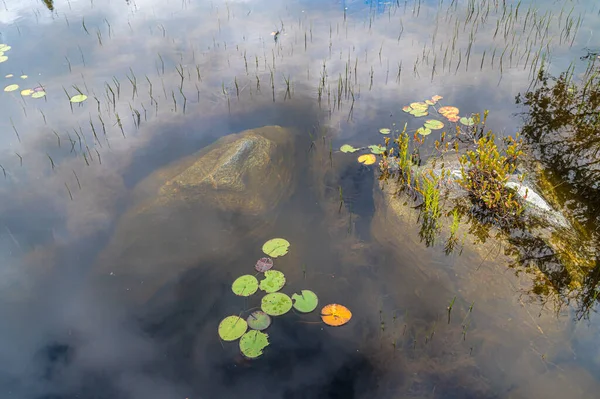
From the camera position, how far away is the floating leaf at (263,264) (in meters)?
3.16

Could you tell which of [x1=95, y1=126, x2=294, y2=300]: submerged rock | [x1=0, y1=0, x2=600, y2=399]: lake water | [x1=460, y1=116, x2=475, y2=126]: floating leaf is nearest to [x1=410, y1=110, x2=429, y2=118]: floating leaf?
Result: [x1=0, y1=0, x2=600, y2=399]: lake water

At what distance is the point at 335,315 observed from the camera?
285cm

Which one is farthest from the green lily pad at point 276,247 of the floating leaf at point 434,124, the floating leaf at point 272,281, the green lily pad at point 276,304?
the floating leaf at point 434,124

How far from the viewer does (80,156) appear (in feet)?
14.2

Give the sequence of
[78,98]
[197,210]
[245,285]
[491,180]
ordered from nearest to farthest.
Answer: [245,285] → [491,180] → [197,210] → [78,98]

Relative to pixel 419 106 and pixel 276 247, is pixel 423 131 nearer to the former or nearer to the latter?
pixel 419 106

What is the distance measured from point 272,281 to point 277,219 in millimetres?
720

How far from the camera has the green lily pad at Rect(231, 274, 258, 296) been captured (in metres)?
3.00

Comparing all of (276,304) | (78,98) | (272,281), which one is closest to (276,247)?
(272,281)

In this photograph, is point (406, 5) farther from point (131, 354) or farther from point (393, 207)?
point (131, 354)

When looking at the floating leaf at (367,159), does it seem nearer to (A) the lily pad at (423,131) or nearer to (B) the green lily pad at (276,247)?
(A) the lily pad at (423,131)

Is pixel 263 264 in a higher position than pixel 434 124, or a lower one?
lower

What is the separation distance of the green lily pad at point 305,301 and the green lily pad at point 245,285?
324 mm

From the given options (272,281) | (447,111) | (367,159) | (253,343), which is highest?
(447,111)
